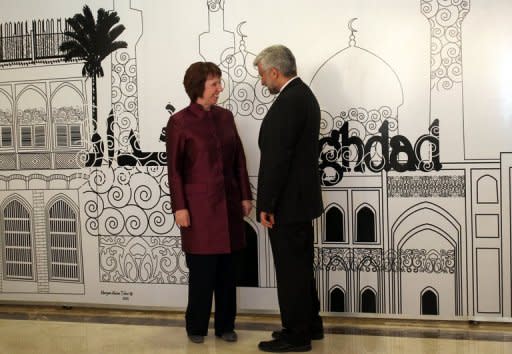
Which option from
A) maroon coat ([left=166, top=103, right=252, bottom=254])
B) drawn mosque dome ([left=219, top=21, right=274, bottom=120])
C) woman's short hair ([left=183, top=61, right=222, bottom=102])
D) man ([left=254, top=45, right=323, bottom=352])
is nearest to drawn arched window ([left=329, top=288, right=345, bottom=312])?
man ([left=254, top=45, right=323, bottom=352])

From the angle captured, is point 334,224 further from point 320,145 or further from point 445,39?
point 445,39

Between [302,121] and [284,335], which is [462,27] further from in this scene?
[284,335]

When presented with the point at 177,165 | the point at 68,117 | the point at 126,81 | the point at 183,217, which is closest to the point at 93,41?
the point at 126,81

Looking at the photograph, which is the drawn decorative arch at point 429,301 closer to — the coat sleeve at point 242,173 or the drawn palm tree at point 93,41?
the coat sleeve at point 242,173

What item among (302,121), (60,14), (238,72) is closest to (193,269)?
(302,121)

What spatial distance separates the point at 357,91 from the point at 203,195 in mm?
1199

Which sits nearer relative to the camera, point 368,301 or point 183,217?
point 183,217

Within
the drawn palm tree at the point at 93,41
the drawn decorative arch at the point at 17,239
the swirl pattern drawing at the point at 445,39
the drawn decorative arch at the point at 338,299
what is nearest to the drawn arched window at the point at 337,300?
the drawn decorative arch at the point at 338,299

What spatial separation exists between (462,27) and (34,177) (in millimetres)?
3105

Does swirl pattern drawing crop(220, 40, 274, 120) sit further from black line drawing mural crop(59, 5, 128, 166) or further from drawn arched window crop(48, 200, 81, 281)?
drawn arched window crop(48, 200, 81, 281)

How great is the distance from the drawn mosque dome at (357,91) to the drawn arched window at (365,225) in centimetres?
47

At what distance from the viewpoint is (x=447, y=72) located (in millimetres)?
3820

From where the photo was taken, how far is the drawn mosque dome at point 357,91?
3.90 meters

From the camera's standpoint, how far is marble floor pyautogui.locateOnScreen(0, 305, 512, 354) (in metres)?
3.49
